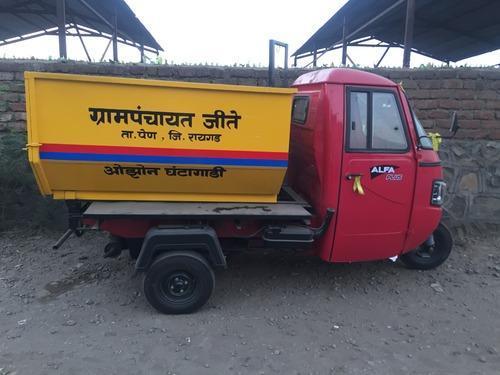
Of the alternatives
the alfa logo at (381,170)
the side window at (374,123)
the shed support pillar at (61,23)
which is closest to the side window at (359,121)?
the side window at (374,123)

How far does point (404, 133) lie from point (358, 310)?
168 centimetres

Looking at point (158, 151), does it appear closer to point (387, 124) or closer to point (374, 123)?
point (374, 123)

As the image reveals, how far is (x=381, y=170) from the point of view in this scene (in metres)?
3.97

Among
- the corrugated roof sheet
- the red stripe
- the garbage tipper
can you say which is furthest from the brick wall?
the corrugated roof sheet

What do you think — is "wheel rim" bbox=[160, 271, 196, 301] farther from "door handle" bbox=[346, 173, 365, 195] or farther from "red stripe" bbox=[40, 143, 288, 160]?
"door handle" bbox=[346, 173, 365, 195]

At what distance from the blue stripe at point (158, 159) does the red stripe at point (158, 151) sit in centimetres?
3

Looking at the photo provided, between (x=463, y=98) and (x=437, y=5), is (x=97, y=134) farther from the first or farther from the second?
(x=437, y=5)

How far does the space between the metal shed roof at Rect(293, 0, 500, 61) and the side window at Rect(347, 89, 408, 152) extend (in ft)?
19.2

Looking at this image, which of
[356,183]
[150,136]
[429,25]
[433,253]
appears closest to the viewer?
[150,136]

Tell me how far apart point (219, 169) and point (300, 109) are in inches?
48.2

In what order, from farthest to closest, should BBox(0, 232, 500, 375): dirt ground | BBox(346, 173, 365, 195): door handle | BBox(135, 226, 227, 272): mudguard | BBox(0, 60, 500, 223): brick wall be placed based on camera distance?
BBox(0, 60, 500, 223): brick wall < BBox(346, 173, 365, 195): door handle < BBox(135, 226, 227, 272): mudguard < BBox(0, 232, 500, 375): dirt ground

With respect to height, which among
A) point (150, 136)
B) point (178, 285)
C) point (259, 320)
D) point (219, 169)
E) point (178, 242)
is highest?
point (150, 136)

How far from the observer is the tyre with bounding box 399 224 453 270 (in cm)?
482

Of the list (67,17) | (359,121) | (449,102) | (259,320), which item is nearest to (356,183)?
(359,121)
